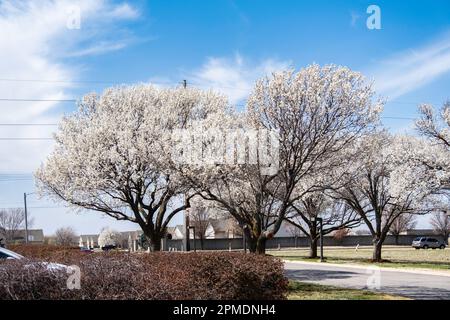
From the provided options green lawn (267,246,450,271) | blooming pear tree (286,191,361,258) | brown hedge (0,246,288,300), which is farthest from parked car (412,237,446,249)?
brown hedge (0,246,288,300)

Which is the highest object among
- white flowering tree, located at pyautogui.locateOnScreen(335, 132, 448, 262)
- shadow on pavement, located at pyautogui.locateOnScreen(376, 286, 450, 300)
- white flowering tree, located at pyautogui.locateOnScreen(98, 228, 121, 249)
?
white flowering tree, located at pyautogui.locateOnScreen(335, 132, 448, 262)

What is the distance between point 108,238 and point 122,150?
Answer: 185 feet

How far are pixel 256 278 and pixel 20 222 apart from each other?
283 feet

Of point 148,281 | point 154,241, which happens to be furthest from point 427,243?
point 148,281

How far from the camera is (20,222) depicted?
3533 inches

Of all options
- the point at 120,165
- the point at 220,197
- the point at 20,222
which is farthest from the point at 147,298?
the point at 20,222

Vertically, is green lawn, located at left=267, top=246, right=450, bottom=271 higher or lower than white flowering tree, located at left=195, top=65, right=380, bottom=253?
lower

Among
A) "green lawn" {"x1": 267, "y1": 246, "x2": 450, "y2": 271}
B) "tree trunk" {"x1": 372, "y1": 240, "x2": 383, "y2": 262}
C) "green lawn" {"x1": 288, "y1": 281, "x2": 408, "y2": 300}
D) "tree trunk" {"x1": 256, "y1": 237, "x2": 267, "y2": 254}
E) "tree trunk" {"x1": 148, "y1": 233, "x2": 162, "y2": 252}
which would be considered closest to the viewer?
"green lawn" {"x1": 288, "y1": 281, "x2": 408, "y2": 300}

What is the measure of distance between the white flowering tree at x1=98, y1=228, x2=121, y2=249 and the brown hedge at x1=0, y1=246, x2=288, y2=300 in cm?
7141

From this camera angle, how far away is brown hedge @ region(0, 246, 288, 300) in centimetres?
711

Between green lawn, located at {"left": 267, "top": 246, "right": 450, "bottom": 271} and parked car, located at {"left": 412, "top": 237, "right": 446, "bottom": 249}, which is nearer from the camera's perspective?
green lawn, located at {"left": 267, "top": 246, "right": 450, "bottom": 271}

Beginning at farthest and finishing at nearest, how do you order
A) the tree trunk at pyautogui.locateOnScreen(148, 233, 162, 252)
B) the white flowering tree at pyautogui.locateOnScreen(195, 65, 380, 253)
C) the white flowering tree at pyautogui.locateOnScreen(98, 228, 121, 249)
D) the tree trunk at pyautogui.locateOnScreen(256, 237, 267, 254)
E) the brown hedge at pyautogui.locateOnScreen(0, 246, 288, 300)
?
the white flowering tree at pyautogui.locateOnScreen(98, 228, 121, 249) → the tree trunk at pyautogui.locateOnScreen(148, 233, 162, 252) → the tree trunk at pyautogui.locateOnScreen(256, 237, 267, 254) → the white flowering tree at pyautogui.locateOnScreen(195, 65, 380, 253) → the brown hedge at pyautogui.locateOnScreen(0, 246, 288, 300)

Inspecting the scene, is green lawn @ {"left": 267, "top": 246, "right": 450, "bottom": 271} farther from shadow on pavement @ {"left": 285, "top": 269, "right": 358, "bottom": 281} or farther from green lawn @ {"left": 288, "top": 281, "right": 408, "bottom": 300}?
green lawn @ {"left": 288, "top": 281, "right": 408, "bottom": 300}

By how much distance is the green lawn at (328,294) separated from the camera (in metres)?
14.2
